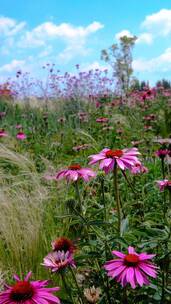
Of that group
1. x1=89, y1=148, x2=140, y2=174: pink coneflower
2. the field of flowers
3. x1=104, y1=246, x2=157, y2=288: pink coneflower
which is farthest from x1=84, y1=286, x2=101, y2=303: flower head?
x1=89, y1=148, x2=140, y2=174: pink coneflower

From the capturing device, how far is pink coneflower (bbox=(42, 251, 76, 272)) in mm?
1258

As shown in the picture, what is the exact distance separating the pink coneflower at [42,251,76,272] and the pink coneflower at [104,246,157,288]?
0.15 metres

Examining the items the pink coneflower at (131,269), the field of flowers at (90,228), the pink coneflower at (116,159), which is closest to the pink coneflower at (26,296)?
the field of flowers at (90,228)

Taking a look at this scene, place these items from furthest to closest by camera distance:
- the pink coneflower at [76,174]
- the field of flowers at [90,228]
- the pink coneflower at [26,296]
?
the pink coneflower at [76,174] < the field of flowers at [90,228] < the pink coneflower at [26,296]

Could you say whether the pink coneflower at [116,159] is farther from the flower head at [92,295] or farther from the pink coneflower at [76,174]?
the flower head at [92,295]

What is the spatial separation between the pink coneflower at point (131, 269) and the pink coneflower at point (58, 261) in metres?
0.15

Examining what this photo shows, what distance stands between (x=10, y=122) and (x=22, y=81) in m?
2.39

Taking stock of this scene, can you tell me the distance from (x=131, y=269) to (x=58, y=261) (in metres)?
0.24

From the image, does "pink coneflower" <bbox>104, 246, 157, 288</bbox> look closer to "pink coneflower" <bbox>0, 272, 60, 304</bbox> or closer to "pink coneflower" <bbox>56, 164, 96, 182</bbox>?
"pink coneflower" <bbox>0, 272, 60, 304</bbox>

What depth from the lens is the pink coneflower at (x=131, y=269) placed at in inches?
43.4

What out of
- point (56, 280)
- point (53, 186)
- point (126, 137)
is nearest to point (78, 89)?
point (126, 137)

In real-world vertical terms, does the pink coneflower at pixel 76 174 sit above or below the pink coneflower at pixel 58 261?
above

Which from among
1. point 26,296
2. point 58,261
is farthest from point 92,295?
point 26,296

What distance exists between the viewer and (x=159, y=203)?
2.73 metres
